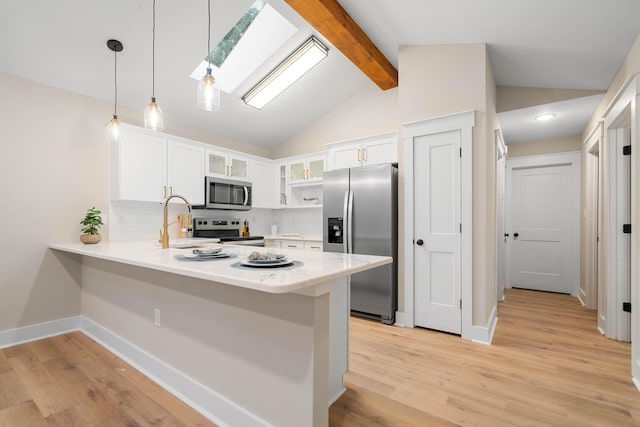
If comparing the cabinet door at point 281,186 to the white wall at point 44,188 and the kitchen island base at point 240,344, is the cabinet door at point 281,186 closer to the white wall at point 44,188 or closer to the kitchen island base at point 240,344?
the white wall at point 44,188

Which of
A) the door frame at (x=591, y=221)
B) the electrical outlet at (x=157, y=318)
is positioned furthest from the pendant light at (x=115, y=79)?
the door frame at (x=591, y=221)

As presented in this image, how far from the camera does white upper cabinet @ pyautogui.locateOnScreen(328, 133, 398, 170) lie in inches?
142

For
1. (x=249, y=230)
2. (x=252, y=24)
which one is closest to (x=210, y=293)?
(x=252, y=24)

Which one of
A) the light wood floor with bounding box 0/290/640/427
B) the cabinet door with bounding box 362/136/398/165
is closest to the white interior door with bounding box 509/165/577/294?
the light wood floor with bounding box 0/290/640/427

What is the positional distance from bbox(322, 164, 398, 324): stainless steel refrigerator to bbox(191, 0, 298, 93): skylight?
1613 millimetres

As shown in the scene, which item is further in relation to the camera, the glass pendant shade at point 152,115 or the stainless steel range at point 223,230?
the stainless steel range at point 223,230

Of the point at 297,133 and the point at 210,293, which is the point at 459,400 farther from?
the point at 297,133

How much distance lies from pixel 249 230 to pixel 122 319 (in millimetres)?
2524

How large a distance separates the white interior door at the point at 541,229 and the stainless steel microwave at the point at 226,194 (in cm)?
444

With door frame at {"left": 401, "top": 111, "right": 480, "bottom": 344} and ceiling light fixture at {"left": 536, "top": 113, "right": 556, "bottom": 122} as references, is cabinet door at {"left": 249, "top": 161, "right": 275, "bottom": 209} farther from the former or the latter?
ceiling light fixture at {"left": 536, "top": 113, "right": 556, "bottom": 122}

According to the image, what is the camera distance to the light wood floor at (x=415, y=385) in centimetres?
167

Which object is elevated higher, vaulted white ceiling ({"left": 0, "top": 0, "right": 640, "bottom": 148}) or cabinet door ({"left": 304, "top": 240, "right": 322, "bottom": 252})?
vaulted white ceiling ({"left": 0, "top": 0, "right": 640, "bottom": 148})

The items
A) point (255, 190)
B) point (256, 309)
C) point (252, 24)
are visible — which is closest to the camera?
point (256, 309)

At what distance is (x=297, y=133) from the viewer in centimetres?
502
